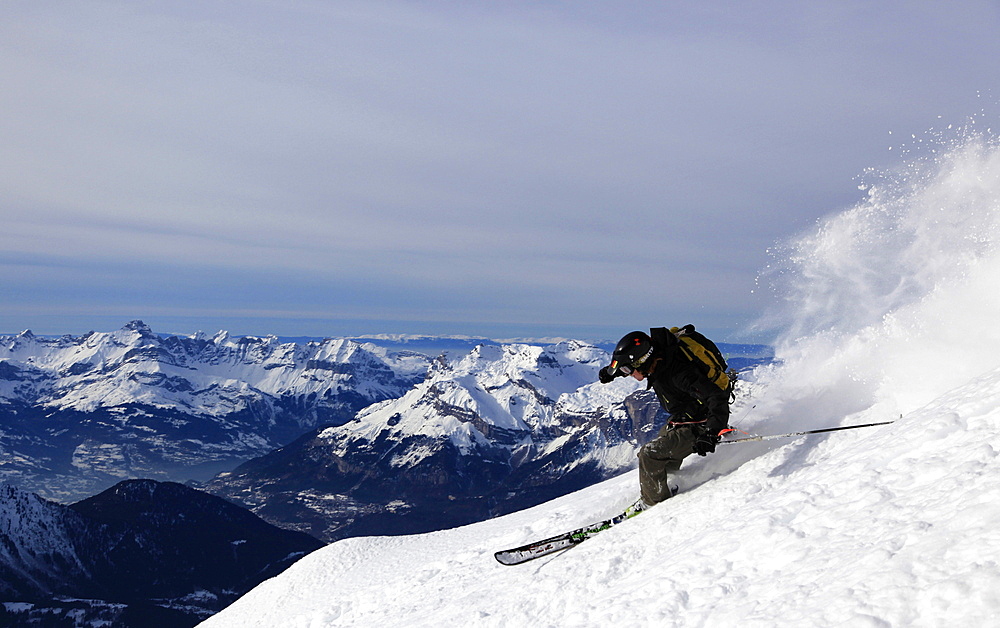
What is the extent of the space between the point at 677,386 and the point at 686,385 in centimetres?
16

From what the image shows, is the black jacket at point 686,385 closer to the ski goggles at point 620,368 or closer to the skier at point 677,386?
the skier at point 677,386

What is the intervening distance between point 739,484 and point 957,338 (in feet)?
19.7

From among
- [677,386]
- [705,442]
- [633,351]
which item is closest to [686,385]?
[677,386]

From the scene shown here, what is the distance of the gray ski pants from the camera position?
39.8 feet

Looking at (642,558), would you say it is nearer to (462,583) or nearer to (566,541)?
(566,541)

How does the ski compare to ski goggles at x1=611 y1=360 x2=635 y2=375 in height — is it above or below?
below

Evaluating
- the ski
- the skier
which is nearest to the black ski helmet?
the skier

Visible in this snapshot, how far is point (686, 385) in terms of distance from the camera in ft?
38.9

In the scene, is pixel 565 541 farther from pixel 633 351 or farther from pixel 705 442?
pixel 633 351

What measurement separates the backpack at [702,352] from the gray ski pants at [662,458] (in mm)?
1063

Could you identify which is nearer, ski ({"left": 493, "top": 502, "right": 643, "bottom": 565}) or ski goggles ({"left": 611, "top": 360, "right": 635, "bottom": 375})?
ski goggles ({"left": 611, "top": 360, "right": 635, "bottom": 375})

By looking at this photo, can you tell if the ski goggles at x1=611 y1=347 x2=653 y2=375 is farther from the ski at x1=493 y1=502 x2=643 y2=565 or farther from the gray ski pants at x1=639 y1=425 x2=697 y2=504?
the ski at x1=493 y1=502 x2=643 y2=565

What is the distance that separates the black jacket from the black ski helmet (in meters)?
0.15

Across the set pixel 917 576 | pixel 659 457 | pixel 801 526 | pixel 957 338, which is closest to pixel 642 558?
pixel 659 457
